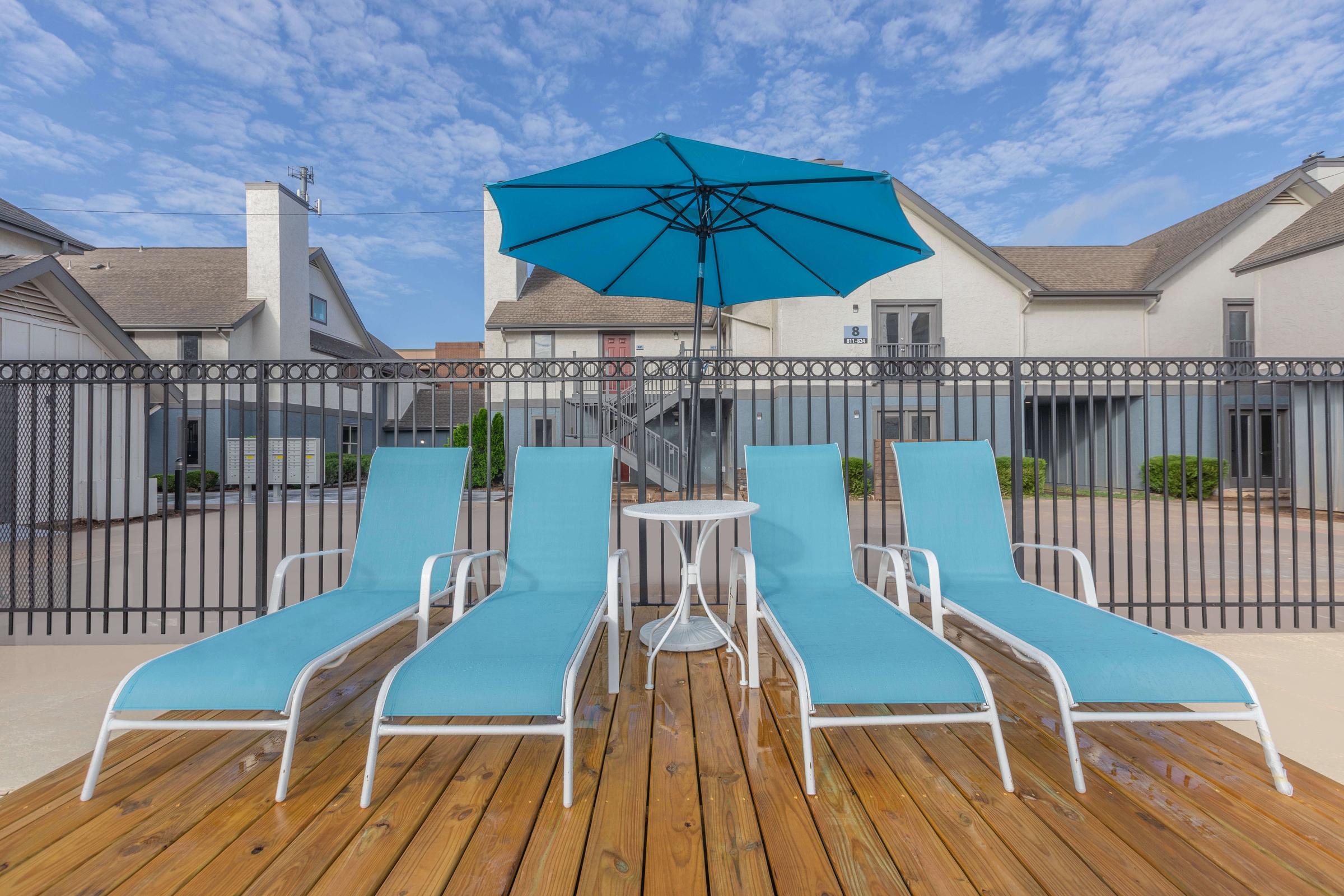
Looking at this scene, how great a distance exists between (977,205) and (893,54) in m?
8.29

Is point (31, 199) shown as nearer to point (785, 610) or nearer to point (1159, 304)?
point (785, 610)

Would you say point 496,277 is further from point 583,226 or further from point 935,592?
point 935,592

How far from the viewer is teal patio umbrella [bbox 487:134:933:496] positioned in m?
2.88

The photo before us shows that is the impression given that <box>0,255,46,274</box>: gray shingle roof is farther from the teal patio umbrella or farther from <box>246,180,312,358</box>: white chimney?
<box>246,180,312,358</box>: white chimney

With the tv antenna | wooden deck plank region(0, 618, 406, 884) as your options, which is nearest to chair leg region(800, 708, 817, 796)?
wooden deck plank region(0, 618, 406, 884)

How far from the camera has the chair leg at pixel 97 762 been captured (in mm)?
Result: 2008

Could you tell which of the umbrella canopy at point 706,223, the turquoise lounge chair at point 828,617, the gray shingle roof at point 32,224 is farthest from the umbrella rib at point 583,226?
the gray shingle roof at point 32,224

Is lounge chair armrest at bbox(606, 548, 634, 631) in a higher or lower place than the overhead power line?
lower

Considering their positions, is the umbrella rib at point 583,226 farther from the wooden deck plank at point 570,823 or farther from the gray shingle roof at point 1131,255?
the gray shingle roof at point 1131,255

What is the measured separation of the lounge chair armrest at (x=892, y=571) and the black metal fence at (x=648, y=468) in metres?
0.60

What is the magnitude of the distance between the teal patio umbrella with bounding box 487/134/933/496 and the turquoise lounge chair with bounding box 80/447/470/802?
4.92ft

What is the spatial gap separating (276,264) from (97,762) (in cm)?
2105

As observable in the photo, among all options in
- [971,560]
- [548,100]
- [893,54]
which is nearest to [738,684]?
[971,560]

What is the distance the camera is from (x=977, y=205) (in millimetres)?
21203
